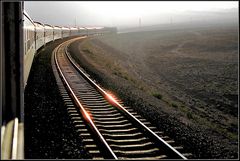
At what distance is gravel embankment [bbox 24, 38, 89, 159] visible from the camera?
8.22 meters

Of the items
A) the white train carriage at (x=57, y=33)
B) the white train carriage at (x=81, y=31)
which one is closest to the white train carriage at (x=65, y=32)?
the white train carriage at (x=57, y=33)

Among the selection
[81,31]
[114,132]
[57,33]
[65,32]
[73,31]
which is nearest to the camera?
[114,132]

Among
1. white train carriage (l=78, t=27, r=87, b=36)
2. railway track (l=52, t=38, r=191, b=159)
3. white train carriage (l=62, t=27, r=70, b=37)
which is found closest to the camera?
railway track (l=52, t=38, r=191, b=159)

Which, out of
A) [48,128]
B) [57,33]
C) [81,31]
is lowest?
[48,128]

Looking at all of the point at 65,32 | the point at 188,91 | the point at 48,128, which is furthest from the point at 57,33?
the point at 48,128

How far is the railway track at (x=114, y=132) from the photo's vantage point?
8461 mm

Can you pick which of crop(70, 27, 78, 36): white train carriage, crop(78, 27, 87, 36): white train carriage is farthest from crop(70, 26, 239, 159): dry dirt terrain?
crop(78, 27, 87, 36): white train carriage

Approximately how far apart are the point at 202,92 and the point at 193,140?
15.8 metres

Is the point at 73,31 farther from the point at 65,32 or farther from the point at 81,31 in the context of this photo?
the point at 65,32

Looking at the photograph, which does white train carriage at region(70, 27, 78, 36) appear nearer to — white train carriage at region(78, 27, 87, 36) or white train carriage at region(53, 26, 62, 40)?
white train carriage at region(78, 27, 87, 36)

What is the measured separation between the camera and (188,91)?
25766 mm

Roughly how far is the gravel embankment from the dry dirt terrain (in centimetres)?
297

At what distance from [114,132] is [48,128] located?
6.32 ft

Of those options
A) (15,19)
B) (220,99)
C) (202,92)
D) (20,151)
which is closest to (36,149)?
(20,151)
